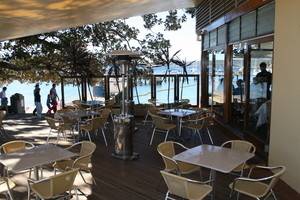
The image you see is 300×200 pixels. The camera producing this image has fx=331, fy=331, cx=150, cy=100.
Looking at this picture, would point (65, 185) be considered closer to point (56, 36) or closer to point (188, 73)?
point (188, 73)

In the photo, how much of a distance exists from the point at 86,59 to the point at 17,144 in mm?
8172

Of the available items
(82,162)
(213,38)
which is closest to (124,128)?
(82,162)

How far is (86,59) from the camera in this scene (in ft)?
42.6

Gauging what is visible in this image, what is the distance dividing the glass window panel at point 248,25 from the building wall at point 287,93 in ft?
5.06

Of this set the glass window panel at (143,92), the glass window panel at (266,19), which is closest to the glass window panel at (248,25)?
the glass window panel at (266,19)

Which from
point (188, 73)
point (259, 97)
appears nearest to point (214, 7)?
point (188, 73)

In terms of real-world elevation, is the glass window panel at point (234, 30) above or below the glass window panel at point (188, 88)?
above

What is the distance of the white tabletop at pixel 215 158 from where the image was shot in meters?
3.98

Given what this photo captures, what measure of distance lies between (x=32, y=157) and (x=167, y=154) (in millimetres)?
1925

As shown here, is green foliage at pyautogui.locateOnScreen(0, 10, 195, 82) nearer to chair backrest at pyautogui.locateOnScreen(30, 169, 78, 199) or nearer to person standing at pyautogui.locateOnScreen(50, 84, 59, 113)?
person standing at pyautogui.locateOnScreen(50, 84, 59, 113)

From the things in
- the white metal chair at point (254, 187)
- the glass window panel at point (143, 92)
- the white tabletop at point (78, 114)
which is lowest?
Answer: the white metal chair at point (254, 187)

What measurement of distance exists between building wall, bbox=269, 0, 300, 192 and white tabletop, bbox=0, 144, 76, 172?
3386 millimetres

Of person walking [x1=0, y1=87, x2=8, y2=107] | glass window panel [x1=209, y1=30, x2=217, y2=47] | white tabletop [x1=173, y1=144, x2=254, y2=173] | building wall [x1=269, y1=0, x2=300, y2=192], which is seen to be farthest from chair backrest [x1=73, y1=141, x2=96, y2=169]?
person walking [x1=0, y1=87, x2=8, y2=107]

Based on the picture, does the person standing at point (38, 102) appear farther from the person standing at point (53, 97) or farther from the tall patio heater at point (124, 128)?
the tall patio heater at point (124, 128)
